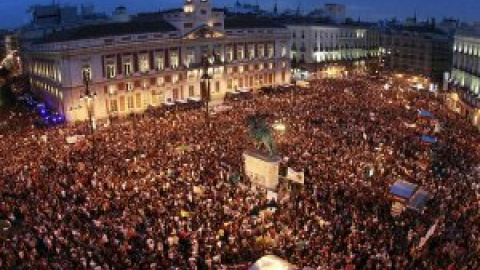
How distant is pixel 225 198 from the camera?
2384 centimetres

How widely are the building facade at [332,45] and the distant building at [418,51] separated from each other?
3783mm

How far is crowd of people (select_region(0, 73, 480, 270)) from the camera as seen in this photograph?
18797mm

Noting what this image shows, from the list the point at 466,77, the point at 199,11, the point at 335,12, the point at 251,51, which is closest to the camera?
the point at 466,77

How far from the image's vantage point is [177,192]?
2478 centimetres

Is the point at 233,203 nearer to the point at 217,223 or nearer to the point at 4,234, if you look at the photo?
the point at 217,223

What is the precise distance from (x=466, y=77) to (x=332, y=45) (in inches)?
1314

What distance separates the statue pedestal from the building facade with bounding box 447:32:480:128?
2928cm

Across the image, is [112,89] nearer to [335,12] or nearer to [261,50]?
[261,50]

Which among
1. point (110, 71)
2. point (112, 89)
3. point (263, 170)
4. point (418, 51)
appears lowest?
point (263, 170)

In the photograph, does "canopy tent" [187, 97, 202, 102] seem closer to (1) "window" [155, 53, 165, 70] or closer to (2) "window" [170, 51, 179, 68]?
(2) "window" [170, 51, 179, 68]

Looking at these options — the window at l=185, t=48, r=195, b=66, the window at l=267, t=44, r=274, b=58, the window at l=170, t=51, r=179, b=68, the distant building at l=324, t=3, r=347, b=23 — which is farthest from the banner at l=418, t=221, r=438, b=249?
the distant building at l=324, t=3, r=347, b=23

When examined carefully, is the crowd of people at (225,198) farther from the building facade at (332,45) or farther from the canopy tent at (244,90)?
the building facade at (332,45)

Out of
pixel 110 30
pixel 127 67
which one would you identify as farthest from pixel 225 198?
pixel 110 30

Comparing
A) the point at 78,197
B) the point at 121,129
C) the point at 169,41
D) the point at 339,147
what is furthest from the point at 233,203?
the point at 169,41
